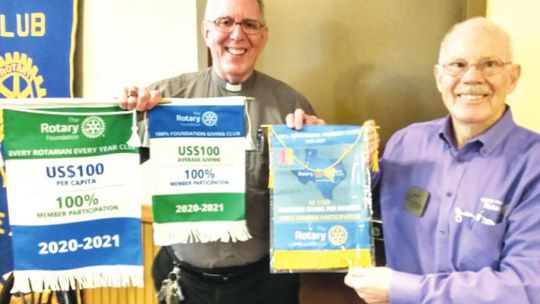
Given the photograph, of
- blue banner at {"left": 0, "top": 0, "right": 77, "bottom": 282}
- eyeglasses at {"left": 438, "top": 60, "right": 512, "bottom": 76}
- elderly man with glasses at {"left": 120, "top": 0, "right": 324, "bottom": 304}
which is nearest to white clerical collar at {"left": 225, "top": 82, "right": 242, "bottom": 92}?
elderly man with glasses at {"left": 120, "top": 0, "right": 324, "bottom": 304}

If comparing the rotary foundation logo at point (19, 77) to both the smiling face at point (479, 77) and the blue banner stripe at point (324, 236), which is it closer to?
the blue banner stripe at point (324, 236)

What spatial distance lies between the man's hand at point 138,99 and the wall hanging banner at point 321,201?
14.3 inches

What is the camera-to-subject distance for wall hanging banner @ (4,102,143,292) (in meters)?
1.39

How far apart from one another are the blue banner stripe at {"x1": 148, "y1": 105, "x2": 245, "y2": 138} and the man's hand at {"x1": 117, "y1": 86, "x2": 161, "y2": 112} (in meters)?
0.02

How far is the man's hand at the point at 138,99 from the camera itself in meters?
1.42

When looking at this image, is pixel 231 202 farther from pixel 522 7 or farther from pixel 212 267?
pixel 522 7

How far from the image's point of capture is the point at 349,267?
1.38 metres

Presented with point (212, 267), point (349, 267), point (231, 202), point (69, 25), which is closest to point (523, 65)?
point (349, 267)

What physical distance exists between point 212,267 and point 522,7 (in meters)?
1.17

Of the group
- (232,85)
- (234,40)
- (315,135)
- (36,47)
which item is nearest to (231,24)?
(234,40)

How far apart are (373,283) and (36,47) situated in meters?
1.69

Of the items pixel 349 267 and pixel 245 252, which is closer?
pixel 349 267

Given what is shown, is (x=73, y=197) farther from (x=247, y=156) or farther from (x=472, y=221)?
(x=472, y=221)

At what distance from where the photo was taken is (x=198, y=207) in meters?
1.49
